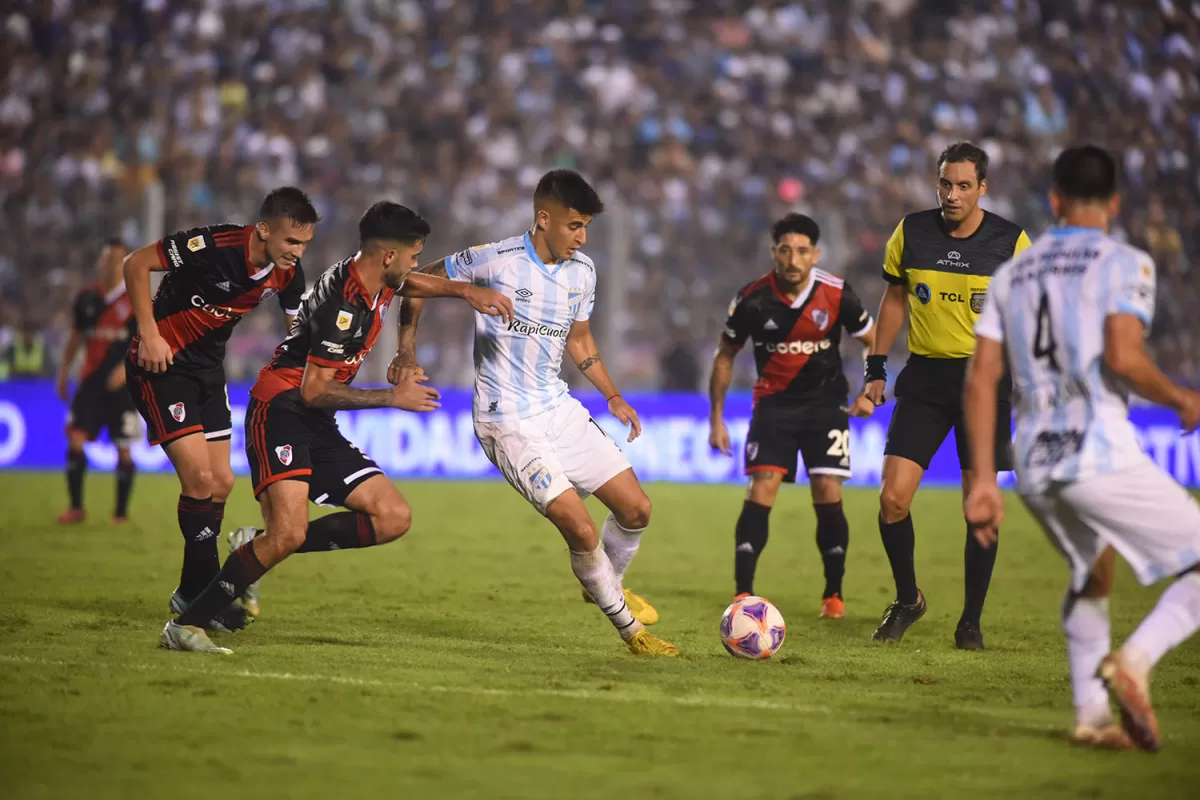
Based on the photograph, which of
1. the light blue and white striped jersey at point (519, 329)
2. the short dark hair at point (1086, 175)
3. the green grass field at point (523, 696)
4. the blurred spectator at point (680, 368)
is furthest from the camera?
the blurred spectator at point (680, 368)

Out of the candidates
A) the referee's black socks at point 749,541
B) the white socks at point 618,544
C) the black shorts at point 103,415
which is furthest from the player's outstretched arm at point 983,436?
the black shorts at point 103,415

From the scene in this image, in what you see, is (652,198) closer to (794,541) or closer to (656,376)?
(656,376)

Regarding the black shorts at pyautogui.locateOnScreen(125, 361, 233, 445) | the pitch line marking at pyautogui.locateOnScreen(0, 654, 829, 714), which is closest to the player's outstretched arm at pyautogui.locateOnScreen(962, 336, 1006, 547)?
the pitch line marking at pyautogui.locateOnScreen(0, 654, 829, 714)

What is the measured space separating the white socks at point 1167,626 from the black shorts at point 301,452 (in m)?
3.82

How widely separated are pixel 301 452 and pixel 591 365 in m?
1.66

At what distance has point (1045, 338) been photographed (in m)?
4.98

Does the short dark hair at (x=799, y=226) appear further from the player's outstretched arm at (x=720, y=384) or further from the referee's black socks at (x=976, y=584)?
the referee's black socks at (x=976, y=584)

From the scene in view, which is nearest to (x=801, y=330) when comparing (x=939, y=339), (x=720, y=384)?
(x=720, y=384)

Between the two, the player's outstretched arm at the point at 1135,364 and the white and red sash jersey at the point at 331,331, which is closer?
the player's outstretched arm at the point at 1135,364

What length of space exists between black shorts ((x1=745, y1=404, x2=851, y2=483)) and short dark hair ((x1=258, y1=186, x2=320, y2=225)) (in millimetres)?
3257

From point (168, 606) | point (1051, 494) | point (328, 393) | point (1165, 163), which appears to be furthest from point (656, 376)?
point (1051, 494)

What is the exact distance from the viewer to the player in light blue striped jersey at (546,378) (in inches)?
279

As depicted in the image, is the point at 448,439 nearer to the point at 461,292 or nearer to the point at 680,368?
the point at 680,368

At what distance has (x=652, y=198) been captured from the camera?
901 inches
